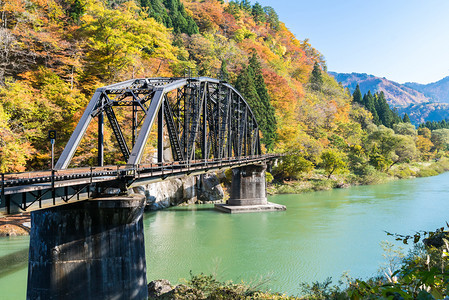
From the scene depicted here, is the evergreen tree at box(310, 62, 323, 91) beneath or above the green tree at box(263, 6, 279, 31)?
beneath

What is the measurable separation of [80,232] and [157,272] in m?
6.72

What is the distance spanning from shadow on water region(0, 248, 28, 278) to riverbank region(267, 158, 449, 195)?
116 ft

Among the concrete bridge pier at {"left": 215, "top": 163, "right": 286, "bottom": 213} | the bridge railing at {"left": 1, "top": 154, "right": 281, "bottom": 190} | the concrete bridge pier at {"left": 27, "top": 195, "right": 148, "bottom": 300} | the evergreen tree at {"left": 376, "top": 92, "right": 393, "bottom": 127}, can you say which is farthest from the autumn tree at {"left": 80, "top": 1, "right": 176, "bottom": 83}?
the evergreen tree at {"left": 376, "top": 92, "right": 393, "bottom": 127}

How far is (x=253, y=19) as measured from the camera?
103m

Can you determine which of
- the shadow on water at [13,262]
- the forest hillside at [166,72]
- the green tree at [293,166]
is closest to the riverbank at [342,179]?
the green tree at [293,166]

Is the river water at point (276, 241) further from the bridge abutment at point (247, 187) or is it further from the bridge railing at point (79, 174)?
the bridge railing at point (79, 174)

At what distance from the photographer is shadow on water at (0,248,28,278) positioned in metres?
17.8

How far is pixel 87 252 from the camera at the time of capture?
39.8 ft

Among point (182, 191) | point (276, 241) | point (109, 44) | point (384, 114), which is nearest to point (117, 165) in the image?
point (276, 241)

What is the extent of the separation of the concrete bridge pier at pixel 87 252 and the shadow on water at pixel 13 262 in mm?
7539

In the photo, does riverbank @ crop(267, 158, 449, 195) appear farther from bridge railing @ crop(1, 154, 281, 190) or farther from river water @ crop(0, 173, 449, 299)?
bridge railing @ crop(1, 154, 281, 190)

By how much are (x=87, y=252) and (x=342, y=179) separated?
53481 millimetres

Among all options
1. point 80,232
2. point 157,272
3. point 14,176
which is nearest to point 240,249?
point 157,272

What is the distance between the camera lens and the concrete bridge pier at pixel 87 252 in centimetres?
1184
